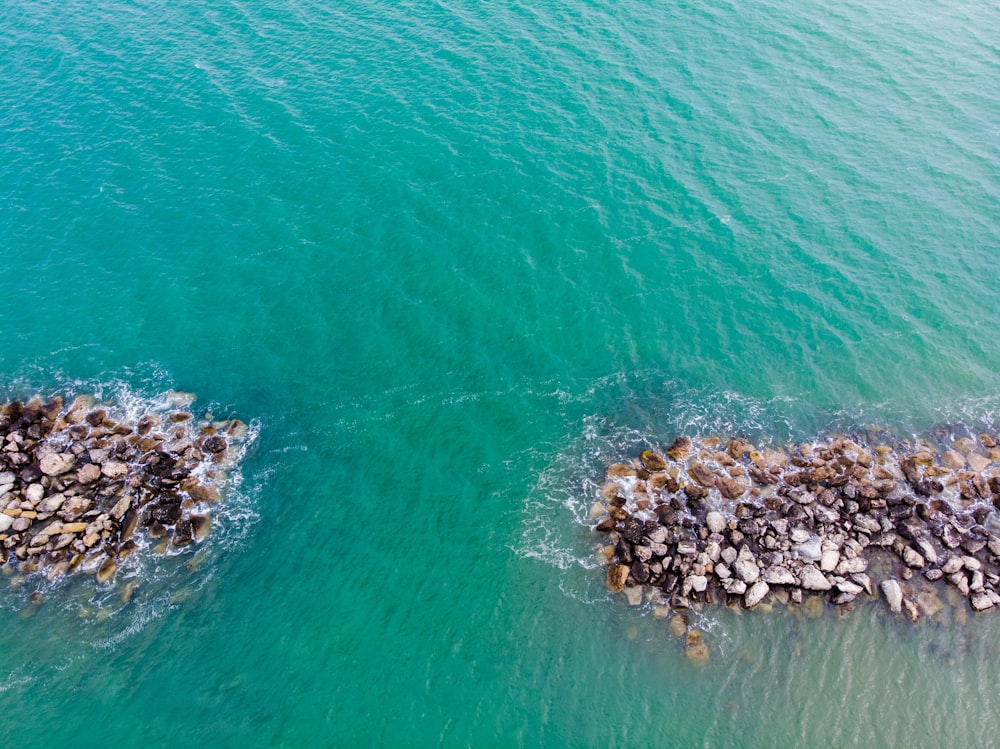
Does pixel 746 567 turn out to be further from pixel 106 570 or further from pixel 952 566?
pixel 106 570

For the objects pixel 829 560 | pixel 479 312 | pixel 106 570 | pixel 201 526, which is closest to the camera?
pixel 829 560

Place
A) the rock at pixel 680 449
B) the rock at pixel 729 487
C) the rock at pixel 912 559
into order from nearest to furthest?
the rock at pixel 912 559 → the rock at pixel 729 487 → the rock at pixel 680 449

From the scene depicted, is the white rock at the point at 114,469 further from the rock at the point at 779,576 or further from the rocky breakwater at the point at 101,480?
the rock at the point at 779,576

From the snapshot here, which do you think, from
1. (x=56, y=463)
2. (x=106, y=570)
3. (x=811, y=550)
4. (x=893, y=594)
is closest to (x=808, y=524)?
(x=811, y=550)

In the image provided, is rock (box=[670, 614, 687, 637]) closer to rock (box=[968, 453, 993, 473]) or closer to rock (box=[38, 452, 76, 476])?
rock (box=[968, 453, 993, 473])

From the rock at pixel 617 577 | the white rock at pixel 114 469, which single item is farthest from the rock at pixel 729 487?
the white rock at pixel 114 469

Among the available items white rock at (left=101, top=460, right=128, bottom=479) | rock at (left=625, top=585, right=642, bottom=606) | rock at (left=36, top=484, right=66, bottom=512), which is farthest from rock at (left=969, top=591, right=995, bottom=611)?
rock at (left=36, top=484, right=66, bottom=512)

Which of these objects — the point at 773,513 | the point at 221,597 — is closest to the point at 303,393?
the point at 221,597
